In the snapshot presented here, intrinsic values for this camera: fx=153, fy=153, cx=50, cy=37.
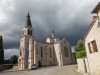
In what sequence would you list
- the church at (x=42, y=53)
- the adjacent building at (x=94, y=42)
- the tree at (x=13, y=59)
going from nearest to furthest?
the adjacent building at (x=94, y=42), the church at (x=42, y=53), the tree at (x=13, y=59)

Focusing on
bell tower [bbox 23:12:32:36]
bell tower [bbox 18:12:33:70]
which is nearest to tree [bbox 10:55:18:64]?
bell tower [bbox 18:12:33:70]

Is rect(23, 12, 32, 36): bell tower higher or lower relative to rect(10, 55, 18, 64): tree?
higher

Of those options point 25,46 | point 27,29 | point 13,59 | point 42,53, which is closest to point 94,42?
point 42,53

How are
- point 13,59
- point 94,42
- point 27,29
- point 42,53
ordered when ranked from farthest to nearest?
point 13,59
point 27,29
point 42,53
point 94,42

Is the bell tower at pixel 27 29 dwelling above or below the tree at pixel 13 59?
above

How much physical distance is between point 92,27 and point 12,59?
7374 centimetres

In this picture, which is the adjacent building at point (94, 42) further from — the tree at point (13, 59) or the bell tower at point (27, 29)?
the tree at point (13, 59)

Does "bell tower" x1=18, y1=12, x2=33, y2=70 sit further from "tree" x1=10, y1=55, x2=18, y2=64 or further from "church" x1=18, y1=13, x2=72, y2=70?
"tree" x1=10, y1=55, x2=18, y2=64

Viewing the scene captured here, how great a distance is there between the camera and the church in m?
62.4

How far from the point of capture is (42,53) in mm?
64500

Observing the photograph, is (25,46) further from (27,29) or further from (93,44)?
(93,44)

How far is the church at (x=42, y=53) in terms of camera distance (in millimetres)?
62406

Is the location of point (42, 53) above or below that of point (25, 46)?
below

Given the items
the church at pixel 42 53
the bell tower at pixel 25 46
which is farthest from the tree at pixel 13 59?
the church at pixel 42 53
